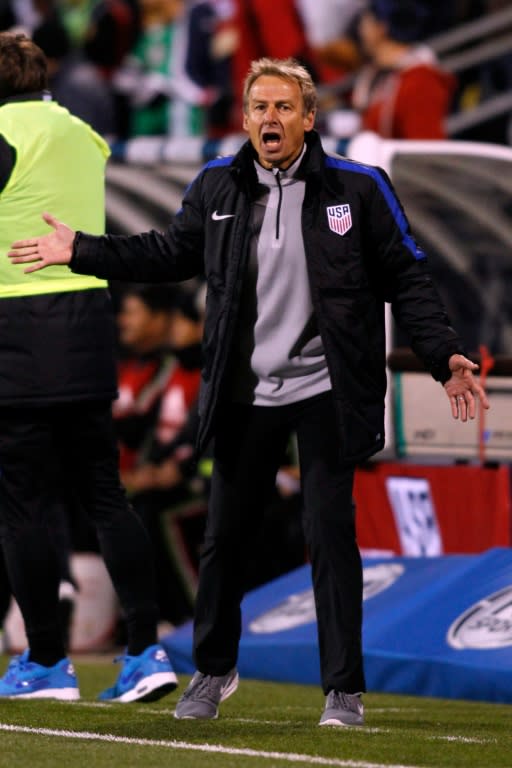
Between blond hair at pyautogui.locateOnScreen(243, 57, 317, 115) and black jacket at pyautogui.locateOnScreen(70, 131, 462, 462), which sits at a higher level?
blond hair at pyautogui.locateOnScreen(243, 57, 317, 115)

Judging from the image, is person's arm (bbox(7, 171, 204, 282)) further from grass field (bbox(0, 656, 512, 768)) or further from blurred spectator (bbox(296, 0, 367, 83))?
blurred spectator (bbox(296, 0, 367, 83))

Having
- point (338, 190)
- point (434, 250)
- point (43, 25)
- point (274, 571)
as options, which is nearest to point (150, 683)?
point (338, 190)

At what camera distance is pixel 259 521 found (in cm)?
629

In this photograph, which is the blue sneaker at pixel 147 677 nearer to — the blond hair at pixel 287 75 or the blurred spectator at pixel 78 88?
the blond hair at pixel 287 75

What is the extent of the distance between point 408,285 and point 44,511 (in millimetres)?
1618

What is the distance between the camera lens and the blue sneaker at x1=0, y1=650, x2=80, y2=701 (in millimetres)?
6938

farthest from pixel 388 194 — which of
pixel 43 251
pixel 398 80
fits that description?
pixel 398 80

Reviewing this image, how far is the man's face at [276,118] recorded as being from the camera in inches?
239

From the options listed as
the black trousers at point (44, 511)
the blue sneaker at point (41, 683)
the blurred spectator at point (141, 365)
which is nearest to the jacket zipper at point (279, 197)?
the black trousers at point (44, 511)

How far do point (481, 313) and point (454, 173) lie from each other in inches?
54.2

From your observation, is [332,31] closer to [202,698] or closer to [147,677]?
[147,677]

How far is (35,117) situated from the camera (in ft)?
22.3

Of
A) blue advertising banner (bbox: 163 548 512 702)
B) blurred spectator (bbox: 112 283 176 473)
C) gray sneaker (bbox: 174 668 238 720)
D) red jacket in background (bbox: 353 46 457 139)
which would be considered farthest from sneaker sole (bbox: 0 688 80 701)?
red jacket in background (bbox: 353 46 457 139)

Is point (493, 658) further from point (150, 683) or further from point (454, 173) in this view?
point (454, 173)
